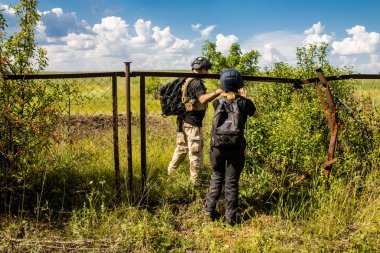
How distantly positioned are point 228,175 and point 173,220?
0.92 metres

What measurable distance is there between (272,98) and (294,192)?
5.46 ft

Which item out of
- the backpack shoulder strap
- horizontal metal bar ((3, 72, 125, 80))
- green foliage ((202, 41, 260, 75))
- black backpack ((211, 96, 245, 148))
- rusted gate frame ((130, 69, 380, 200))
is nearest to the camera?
black backpack ((211, 96, 245, 148))

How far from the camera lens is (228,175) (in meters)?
4.17

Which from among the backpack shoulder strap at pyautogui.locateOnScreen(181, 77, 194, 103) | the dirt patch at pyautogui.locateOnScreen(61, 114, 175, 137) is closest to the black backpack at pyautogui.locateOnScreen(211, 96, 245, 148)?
the backpack shoulder strap at pyautogui.locateOnScreen(181, 77, 194, 103)

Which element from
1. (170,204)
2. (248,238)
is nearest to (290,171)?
(248,238)

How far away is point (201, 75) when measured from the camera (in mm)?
4574

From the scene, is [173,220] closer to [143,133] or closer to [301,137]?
[143,133]

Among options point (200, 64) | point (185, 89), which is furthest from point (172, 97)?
point (200, 64)

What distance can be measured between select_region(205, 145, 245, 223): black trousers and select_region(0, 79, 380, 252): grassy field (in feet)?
0.71

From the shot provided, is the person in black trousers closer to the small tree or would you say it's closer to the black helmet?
the black helmet

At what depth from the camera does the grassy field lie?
3.67 meters

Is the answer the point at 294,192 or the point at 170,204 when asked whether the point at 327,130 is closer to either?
the point at 294,192

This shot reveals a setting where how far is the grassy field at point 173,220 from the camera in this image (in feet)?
12.1

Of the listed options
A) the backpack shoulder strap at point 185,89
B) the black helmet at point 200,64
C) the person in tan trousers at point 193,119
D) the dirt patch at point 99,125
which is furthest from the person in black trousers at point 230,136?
the dirt patch at point 99,125
